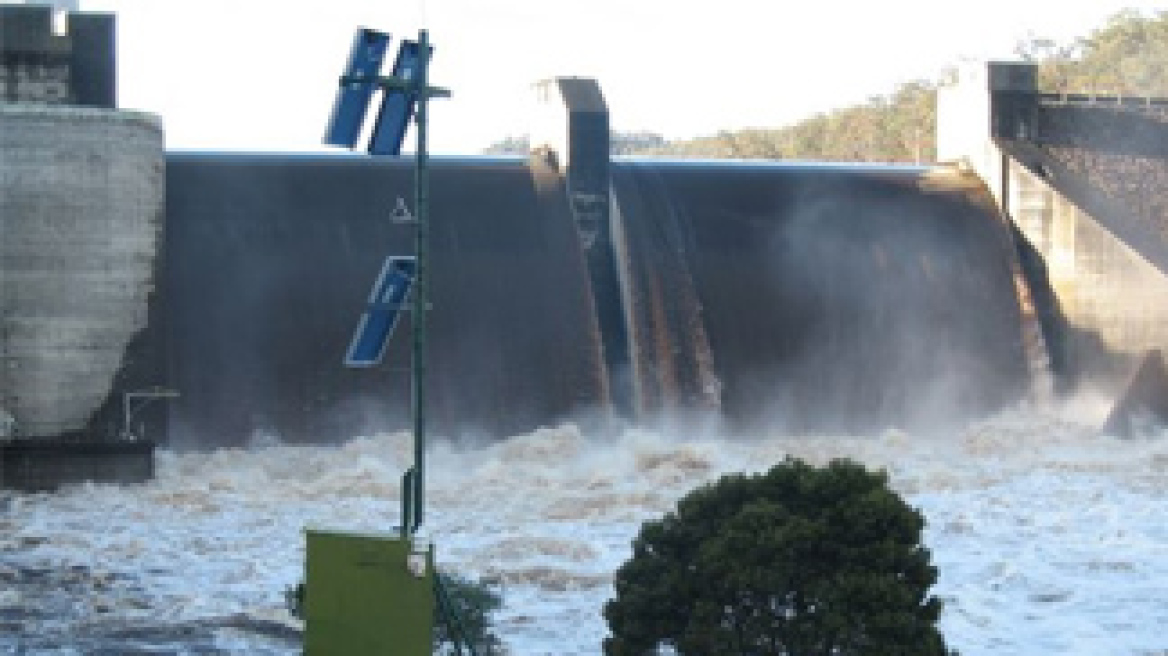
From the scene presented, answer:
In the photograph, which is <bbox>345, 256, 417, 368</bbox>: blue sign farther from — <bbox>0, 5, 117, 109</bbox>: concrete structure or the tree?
<bbox>0, 5, 117, 109</bbox>: concrete structure

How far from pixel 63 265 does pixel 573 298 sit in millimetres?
7531

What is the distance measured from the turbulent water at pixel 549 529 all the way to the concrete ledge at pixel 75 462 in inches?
16.6

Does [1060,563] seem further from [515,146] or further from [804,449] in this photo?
[515,146]

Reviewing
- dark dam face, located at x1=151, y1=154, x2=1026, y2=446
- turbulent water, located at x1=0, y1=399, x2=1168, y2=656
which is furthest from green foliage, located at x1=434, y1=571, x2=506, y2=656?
dark dam face, located at x1=151, y1=154, x2=1026, y2=446

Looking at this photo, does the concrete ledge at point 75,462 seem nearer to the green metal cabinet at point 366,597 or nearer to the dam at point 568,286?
the dam at point 568,286

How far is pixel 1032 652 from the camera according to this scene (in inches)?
652

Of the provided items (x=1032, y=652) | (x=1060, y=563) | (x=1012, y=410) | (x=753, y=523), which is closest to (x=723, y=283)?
(x=1012, y=410)

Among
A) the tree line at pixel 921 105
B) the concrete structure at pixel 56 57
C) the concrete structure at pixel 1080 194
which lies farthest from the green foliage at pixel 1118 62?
the concrete structure at pixel 56 57

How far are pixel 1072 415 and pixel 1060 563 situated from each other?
11056 mm

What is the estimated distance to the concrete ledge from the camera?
23.9 m

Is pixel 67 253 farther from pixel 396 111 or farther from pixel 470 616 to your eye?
pixel 396 111

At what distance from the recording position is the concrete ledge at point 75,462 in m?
23.9

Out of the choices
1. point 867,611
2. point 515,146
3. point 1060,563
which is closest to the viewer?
point 867,611

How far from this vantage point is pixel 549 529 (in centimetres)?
2153
